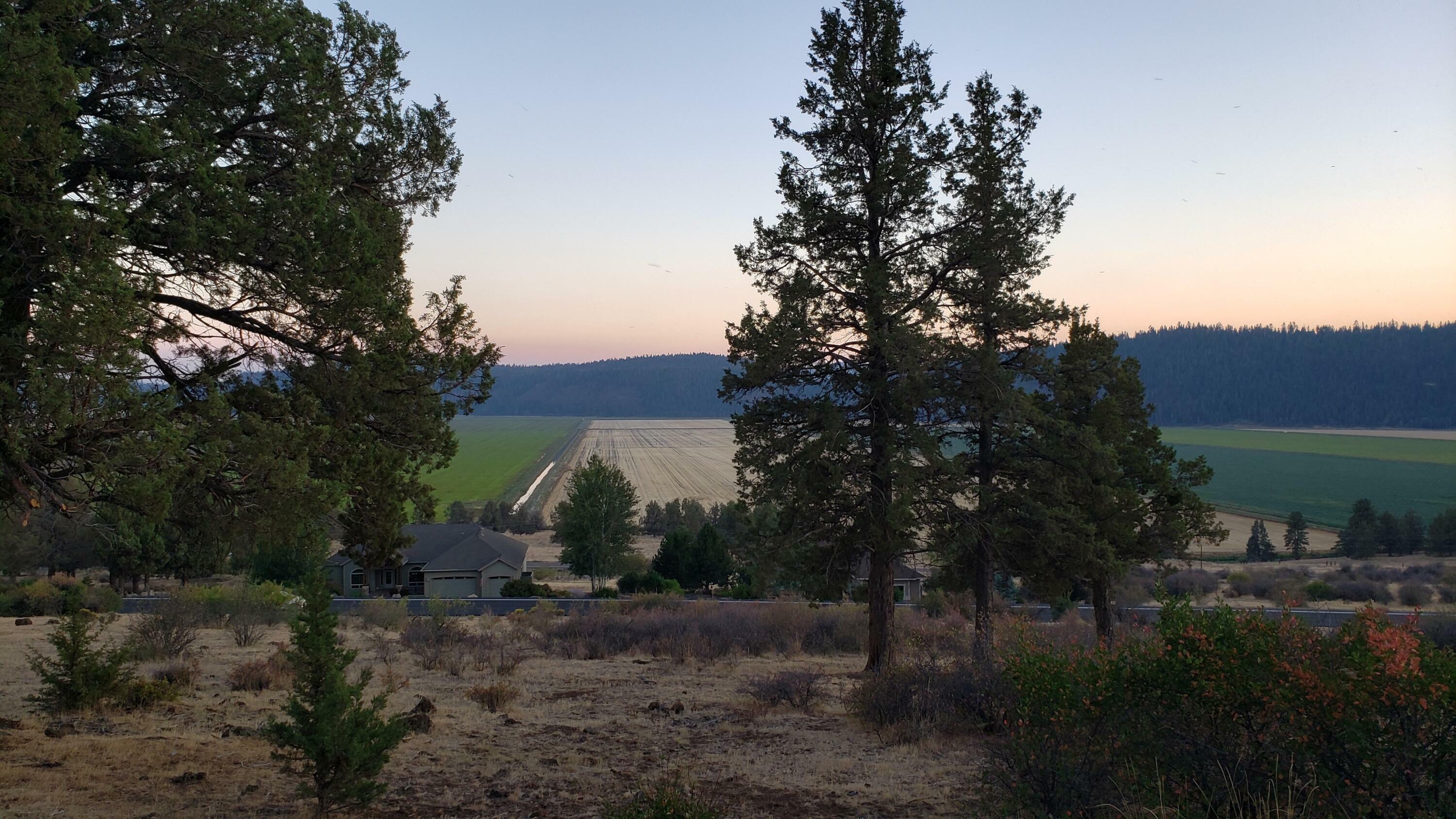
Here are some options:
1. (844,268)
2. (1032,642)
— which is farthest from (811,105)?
(1032,642)

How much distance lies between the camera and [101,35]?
8.09 metres

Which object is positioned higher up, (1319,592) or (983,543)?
(983,543)

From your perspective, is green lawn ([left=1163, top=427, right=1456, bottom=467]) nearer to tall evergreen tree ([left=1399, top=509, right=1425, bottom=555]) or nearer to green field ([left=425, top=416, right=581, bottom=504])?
tall evergreen tree ([left=1399, top=509, right=1425, bottom=555])

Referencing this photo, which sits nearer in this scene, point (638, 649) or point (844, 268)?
point (844, 268)

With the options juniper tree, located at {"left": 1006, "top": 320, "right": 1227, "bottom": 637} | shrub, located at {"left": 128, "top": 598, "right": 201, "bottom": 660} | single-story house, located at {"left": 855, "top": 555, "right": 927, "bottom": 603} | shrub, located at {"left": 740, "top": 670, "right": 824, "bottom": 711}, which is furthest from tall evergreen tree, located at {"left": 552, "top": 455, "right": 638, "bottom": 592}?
shrub, located at {"left": 740, "top": 670, "right": 824, "bottom": 711}

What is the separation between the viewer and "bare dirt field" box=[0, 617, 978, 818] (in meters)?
7.78

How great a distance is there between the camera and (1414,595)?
39250mm

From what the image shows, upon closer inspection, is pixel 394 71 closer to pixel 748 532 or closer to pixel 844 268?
pixel 844 268

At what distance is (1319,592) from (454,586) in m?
43.1

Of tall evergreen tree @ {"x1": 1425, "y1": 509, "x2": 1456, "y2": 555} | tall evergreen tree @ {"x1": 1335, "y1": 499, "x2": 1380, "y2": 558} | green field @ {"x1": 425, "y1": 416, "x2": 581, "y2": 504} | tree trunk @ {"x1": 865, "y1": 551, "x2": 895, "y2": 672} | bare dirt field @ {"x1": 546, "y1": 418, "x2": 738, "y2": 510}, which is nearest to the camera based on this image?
tree trunk @ {"x1": 865, "y1": 551, "x2": 895, "y2": 672}

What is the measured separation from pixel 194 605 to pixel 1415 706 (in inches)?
904

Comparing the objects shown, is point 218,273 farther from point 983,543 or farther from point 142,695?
point 983,543

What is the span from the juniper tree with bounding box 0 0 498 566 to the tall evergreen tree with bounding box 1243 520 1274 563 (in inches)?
2431

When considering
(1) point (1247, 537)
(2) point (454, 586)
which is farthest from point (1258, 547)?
(2) point (454, 586)
